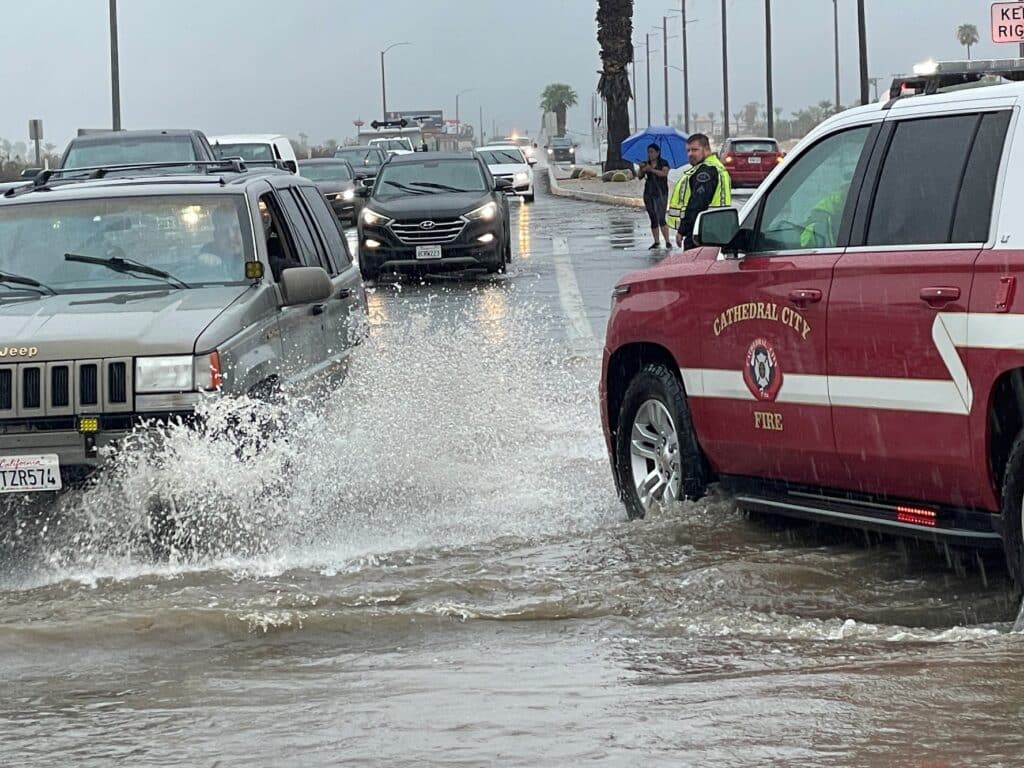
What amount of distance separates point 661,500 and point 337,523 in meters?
1.61

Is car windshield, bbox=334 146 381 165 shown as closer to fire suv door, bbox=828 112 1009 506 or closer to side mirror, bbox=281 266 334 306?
side mirror, bbox=281 266 334 306

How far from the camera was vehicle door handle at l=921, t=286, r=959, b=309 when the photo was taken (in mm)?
5688

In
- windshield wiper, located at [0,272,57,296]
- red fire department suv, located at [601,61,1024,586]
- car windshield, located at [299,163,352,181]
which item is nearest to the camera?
red fire department suv, located at [601,61,1024,586]

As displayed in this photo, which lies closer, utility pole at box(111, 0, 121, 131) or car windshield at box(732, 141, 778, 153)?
utility pole at box(111, 0, 121, 131)

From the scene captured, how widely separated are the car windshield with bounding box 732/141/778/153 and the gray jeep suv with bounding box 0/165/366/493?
129 ft

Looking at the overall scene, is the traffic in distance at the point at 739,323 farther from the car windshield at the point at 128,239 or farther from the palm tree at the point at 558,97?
the palm tree at the point at 558,97

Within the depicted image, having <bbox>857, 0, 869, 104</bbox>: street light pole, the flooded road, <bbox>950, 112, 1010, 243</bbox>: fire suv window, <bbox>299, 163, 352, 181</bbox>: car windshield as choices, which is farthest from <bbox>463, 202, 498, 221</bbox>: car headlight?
<bbox>857, 0, 869, 104</bbox>: street light pole

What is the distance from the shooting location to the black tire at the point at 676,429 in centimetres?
743

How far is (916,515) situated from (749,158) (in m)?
43.2

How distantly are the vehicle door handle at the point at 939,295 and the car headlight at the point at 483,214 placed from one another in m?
16.7

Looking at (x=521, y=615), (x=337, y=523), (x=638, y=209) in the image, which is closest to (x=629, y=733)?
(x=521, y=615)

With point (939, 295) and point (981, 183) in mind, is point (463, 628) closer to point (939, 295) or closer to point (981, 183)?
point (939, 295)

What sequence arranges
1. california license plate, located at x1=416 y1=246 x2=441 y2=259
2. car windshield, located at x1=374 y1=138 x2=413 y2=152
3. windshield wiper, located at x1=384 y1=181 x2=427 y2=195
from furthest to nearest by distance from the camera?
car windshield, located at x1=374 y1=138 x2=413 y2=152
windshield wiper, located at x1=384 y1=181 x2=427 y2=195
california license plate, located at x1=416 y1=246 x2=441 y2=259

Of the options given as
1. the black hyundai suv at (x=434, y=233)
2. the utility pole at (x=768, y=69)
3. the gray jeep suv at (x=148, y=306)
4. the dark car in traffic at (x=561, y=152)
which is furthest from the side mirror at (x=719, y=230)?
the dark car in traffic at (x=561, y=152)
